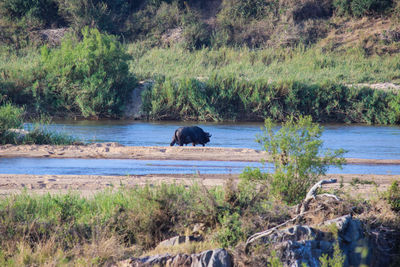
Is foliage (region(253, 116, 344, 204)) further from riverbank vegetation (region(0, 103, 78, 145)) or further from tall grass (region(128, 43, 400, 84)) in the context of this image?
tall grass (region(128, 43, 400, 84))

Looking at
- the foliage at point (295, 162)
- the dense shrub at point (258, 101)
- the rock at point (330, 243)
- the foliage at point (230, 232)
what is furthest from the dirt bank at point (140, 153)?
the dense shrub at point (258, 101)

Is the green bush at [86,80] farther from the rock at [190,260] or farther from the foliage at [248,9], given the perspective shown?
the rock at [190,260]

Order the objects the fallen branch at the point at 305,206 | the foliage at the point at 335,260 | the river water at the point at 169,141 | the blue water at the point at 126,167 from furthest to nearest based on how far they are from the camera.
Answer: the river water at the point at 169,141 < the blue water at the point at 126,167 < the fallen branch at the point at 305,206 < the foliage at the point at 335,260

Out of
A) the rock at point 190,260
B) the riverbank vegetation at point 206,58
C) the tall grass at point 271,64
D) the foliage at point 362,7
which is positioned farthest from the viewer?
the foliage at point 362,7

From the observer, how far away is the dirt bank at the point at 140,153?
16.8 metres

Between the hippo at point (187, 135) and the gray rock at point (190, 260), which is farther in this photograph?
the hippo at point (187, 135)

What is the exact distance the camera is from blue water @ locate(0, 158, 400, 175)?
13.9 meters

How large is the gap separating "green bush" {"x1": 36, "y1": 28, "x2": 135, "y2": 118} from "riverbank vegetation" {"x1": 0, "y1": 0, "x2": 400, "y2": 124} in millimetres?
63

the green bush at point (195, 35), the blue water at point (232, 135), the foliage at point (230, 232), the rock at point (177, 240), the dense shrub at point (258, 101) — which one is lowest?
the rock at point (177, 240)

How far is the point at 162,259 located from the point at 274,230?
1633 mm

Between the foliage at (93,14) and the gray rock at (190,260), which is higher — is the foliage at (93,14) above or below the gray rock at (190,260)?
above

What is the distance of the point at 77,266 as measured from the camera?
24.1 ft

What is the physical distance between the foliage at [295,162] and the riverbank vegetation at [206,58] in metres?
20.4

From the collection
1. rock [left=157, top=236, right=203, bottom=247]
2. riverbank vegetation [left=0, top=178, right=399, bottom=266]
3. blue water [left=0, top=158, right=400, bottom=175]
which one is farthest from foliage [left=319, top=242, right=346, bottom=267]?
blue water [left=0, top=158, right=400, bottom=175]
